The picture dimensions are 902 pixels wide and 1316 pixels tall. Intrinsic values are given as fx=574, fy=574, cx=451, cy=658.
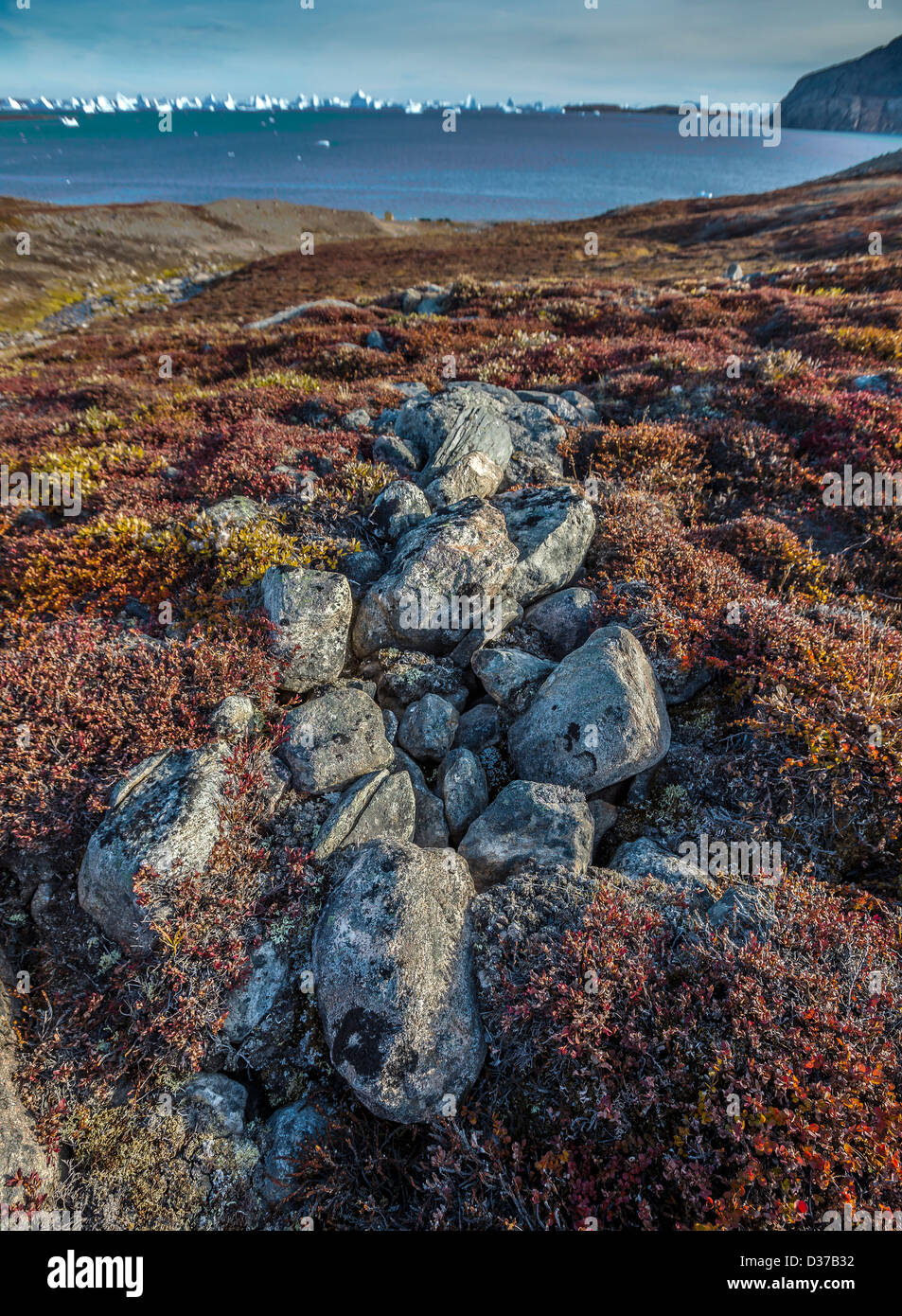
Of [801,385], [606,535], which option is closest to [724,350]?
[801,385]

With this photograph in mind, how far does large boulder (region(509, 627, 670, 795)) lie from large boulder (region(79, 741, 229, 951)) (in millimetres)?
3092

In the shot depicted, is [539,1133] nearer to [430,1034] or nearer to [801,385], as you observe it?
[430,1034]

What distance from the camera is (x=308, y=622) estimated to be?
6500mm

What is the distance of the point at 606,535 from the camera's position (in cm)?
812

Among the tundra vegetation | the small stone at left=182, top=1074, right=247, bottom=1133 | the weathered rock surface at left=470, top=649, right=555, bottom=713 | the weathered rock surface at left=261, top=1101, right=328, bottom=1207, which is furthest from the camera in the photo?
the weathered rock surface at left=470, top=649, right=555, bottom=713

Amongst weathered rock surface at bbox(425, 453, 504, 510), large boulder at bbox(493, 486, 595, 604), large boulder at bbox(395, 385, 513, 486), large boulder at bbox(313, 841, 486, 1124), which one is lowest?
→ large boulder at bbox(313, 841, 486, 1124)

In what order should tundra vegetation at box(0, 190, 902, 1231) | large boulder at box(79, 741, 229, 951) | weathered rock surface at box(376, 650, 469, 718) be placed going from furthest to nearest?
weathered rock surface at box(376, 650, 469, 718), large boulder at box(79, 741, 229, 951), tundra vegetation at box(0, 190, 902, 1231)

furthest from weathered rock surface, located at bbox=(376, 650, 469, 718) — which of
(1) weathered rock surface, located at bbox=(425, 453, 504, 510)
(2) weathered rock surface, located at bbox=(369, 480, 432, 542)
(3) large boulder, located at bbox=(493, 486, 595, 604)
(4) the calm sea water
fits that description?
(4) the calm sea water

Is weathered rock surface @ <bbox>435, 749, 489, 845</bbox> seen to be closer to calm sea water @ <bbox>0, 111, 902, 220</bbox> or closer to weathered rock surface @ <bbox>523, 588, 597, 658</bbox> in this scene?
weathered rock surface @ <bbox>523, 588, 597, 658</bbox>

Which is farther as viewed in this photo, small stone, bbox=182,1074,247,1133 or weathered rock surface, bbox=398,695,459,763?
weathered rock surface, bbox=398,695,459,763

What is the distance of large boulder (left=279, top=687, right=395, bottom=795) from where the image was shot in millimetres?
5656

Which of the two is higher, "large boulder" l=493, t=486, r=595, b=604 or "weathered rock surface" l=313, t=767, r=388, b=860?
"large boulder" l=493, t=486, r=595, b=604

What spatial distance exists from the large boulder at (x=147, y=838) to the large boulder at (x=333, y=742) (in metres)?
0.76
